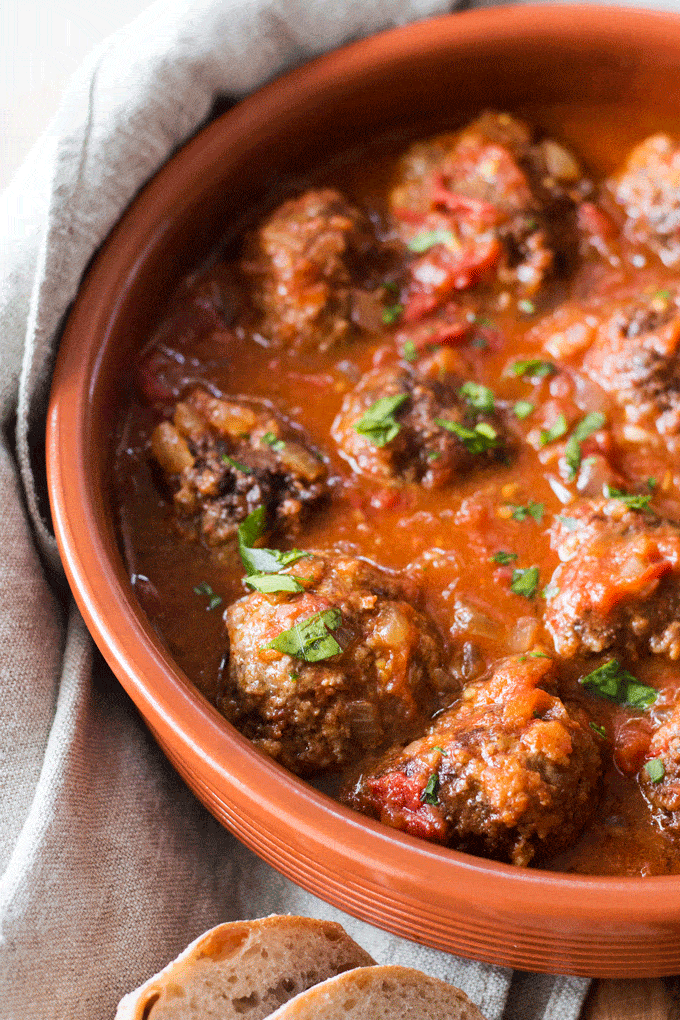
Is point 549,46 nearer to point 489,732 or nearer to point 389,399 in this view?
point 389,399

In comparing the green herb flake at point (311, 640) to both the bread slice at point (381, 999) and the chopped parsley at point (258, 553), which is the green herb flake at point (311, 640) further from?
the bread slice at point (381, 999)

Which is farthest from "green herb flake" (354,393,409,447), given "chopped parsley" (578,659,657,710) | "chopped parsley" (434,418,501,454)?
"chopped parsley" (578,659,657,710)

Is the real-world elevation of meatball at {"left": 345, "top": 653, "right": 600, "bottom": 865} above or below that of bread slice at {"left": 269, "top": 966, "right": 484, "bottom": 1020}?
above

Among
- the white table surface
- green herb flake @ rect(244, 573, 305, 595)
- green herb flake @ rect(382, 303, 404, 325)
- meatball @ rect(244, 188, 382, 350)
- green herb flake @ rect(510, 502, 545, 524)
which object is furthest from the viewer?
the white table surface

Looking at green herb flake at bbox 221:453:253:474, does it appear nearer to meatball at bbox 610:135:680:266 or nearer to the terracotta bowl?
the terracotta bowl

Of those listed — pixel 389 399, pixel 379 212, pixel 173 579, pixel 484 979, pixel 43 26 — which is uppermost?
pixel 43 26

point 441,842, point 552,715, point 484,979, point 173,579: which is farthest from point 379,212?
point 484,979

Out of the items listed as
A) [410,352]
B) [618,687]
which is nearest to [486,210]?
[410,352]
